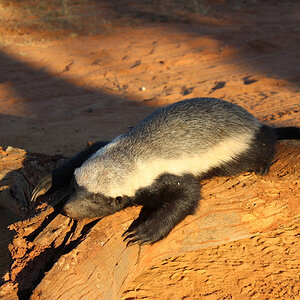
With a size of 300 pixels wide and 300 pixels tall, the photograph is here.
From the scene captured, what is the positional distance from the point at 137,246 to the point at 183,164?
0.86 meters

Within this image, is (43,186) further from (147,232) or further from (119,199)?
(147,232)

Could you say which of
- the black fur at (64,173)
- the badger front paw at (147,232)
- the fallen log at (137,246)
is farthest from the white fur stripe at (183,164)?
the black fur at (64,173)

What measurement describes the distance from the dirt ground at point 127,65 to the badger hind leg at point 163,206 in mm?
930

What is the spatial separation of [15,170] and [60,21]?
1022 centimetres

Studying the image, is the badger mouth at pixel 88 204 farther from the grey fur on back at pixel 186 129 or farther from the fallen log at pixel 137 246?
the grey fur on back at pixel 186 129

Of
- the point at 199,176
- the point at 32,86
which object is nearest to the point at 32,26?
the point at 32,86

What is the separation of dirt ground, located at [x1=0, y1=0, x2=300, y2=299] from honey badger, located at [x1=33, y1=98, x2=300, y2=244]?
0.97 metres

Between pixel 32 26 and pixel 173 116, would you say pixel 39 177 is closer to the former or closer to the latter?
pixel 173 116

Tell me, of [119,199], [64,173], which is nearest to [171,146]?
[119,199]

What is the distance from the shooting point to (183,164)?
317cm

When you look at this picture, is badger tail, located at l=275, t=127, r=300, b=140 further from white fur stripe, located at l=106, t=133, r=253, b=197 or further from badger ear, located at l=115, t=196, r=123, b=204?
badger ear, located at l=115, t=196, r=123, b=204

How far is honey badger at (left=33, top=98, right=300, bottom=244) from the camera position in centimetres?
287

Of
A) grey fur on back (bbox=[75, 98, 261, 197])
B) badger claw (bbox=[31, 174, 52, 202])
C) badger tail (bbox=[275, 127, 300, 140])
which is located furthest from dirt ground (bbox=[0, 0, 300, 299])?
badger tail (bbox=[275, 127, 300, 140])

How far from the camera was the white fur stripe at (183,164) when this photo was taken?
2.96 meters
